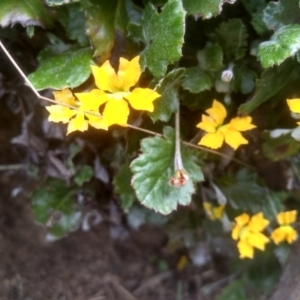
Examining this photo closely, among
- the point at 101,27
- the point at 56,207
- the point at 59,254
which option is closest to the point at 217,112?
the point at 101,27

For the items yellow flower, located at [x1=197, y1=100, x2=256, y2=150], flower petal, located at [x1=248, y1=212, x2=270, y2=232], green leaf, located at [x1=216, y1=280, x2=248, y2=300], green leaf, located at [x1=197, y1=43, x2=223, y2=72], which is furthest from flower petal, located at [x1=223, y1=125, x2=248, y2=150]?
green leaf, located at [x1=216, y1=280, x2=248, y2=300]

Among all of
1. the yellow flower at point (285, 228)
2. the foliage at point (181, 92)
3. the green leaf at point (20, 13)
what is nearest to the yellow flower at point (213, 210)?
the foliage at point (181, 92)

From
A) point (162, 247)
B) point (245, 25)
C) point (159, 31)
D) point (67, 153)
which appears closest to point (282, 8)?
point (245, 25)

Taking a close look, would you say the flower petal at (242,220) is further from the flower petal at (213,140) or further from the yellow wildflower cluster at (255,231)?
the flower petal at (213,140)

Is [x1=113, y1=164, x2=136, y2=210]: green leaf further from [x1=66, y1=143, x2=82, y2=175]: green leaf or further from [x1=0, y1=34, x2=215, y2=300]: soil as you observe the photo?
[x1=0, y1=34, x2=215, y2=300]: soil

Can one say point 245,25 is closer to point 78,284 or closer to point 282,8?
point 282,8
